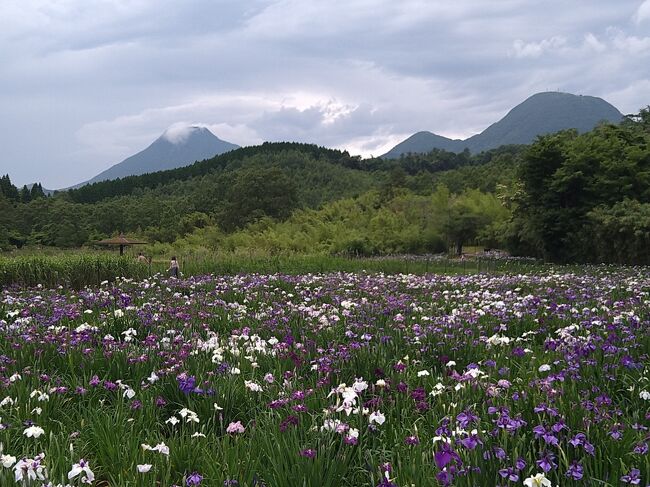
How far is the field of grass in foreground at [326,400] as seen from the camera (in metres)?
1.95

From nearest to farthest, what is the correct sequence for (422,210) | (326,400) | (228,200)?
(326,400) → (422,210) → (228,200)

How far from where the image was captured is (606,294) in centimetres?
673

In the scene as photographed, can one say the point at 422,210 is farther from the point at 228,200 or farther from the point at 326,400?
the point at 326,400

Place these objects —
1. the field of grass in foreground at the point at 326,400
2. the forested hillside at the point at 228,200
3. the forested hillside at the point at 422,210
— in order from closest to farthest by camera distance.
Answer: the field of grass in foreground at the point at 326,400, the forested hillside at the point at 422,210, the forested hillside at the point at 228,200

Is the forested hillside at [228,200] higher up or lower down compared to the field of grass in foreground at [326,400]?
higher up

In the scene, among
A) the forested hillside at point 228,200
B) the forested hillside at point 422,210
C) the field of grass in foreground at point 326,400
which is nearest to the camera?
the field of grass in foreground at point 326,400

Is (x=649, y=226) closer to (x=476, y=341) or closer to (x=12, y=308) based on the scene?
(x=476, y=341)

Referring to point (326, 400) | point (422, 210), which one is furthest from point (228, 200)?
point (326, 400)

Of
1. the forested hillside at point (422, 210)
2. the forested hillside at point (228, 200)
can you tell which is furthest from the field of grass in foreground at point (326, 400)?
the forested hillside at point (228, 200)

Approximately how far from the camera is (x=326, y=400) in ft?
9.31

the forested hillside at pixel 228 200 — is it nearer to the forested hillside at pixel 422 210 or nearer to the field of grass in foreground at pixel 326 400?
the forested hillside at pixel 422 210

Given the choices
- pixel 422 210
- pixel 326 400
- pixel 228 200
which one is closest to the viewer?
pixel 326 400

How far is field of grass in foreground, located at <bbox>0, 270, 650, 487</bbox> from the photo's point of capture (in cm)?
195

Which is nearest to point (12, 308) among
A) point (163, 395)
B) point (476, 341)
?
point (163, 395)
